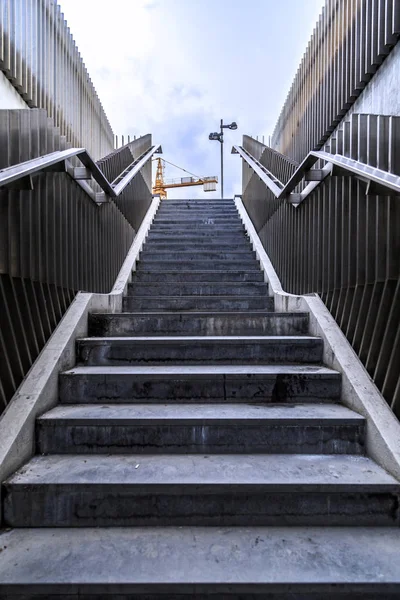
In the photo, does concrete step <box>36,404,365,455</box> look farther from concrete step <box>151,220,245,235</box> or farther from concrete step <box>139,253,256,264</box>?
concrete step <box>151,220,245,235</box>

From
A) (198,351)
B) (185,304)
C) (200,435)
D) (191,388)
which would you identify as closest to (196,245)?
(185,304)

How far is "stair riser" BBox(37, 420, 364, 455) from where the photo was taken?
1.87m

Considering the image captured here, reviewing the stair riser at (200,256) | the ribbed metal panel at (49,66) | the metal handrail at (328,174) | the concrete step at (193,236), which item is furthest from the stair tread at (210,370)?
the concrete step at (193,236)

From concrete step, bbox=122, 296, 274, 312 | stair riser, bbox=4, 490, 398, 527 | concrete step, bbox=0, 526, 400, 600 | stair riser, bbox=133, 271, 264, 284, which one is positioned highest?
stair riser, bbox=133, 271, 264, 284

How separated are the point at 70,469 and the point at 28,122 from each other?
1989 mm

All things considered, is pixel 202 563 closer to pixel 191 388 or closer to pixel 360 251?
pixel 191 388

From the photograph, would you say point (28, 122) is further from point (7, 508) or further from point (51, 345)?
point (7, 508)

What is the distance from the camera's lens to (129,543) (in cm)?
145

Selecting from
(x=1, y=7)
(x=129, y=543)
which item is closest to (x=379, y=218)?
(x=129, y=543)

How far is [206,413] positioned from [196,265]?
3018 millimetres

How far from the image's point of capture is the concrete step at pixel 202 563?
4.10 ft

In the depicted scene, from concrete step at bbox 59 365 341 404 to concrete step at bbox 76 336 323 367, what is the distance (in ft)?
1.00

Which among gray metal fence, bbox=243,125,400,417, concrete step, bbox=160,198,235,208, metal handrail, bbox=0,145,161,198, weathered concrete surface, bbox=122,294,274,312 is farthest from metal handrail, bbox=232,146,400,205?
concrete step, bbox=160,198,235,208

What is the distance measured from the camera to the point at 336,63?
4.79m
